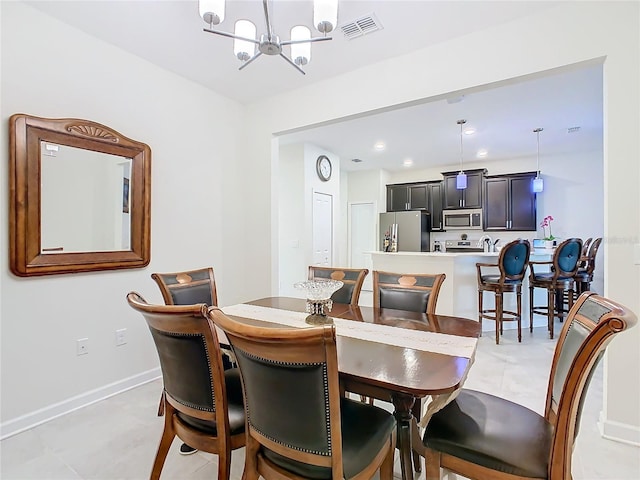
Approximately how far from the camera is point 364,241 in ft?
24.2

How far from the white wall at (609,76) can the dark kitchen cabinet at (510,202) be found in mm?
4177

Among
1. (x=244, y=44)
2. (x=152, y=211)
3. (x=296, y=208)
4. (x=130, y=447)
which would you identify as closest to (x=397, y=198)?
(x=296, y=208)

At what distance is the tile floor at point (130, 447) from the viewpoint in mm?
1700

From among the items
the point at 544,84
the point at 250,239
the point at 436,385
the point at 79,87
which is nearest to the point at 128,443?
the point at 436,385

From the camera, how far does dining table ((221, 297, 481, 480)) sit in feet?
3.58

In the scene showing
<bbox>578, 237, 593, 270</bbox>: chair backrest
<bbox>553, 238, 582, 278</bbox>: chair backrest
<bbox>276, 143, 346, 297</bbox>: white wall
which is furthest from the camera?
<bbox>276, 143, 346, 297</bbox>: white wall

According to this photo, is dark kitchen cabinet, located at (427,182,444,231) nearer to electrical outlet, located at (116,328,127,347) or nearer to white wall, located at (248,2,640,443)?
white wall, located at (248,2,640,443)

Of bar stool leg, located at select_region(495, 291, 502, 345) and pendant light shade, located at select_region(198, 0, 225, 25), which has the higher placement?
pendant light shade, located at select_region(198, 0, 225, 25)

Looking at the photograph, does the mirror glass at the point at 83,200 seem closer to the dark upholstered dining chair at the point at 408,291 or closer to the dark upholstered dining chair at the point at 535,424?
the dark upholstered dining chair at the point at 408,291

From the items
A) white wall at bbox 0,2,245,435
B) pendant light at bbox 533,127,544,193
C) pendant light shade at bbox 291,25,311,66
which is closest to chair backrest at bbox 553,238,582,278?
pendant light at bbox 533,127,544,193

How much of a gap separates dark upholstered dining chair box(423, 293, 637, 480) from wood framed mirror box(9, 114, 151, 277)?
8.07 feet

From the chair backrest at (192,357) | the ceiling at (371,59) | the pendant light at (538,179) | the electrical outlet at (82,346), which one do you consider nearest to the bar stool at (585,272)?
the pendant light at (538,179)

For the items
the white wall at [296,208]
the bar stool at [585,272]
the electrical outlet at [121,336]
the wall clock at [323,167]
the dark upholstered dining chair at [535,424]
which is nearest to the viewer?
the dark upholstered dining chair at [535,424]

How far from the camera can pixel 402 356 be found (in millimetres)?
1288
